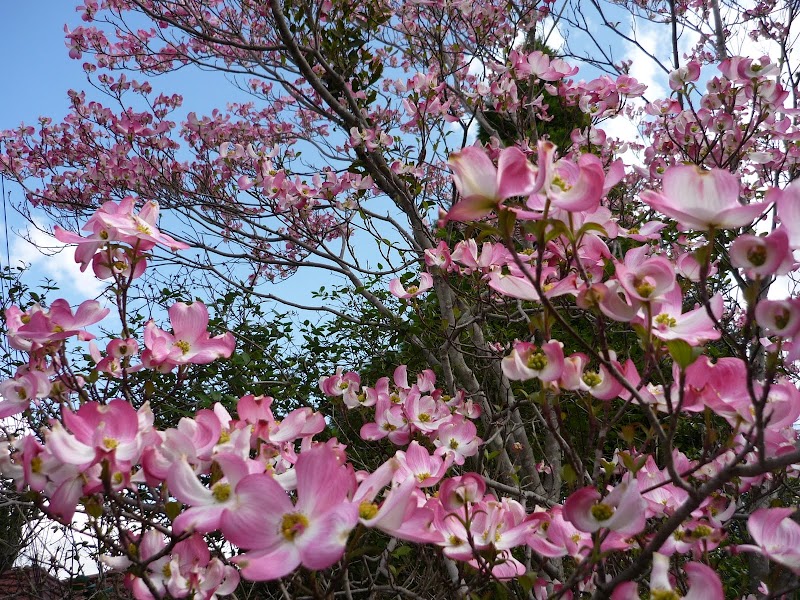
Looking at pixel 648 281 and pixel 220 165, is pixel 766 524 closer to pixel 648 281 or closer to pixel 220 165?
pixel 648 281

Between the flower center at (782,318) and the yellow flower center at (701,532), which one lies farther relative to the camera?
the yellow flower center at (701,532)

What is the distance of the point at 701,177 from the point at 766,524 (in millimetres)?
539

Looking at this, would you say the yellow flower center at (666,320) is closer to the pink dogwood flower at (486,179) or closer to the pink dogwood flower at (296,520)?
the pink dogwood flower at (486,179)

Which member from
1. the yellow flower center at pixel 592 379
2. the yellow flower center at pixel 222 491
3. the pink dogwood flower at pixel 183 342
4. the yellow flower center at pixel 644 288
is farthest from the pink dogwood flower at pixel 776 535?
the pink dogwood flower at pixel 183 342

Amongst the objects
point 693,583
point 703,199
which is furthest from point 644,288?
point 693,583

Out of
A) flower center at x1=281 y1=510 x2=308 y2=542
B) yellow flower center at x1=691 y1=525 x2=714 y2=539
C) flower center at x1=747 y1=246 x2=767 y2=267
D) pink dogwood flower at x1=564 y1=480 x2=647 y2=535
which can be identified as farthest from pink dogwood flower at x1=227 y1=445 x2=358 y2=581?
yellow flower center at x1=691 y1=525 x2=714 y2=539

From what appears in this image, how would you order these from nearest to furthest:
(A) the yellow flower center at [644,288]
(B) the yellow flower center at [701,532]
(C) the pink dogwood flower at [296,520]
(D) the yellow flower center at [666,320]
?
(C) the pink dogwood flower at [296,520], (A) the yellow flower center at [644,288], (D) the yellow flower center at [666,320], (B) the yellow flower center at [701,532]

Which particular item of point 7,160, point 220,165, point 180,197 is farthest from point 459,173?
point 7,160

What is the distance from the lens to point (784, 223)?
0.71 meters

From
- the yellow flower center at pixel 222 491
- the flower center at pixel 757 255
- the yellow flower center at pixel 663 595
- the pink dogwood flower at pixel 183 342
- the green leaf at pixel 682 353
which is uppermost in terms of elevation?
the pink dogwood flower at pixel 183 342

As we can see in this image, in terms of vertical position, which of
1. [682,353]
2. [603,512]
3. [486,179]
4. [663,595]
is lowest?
[663,595]

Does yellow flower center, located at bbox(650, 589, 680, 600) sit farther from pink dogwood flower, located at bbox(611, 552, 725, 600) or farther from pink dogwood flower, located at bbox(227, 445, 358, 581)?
pink dogwood flower, located at bbox(227, 445, 358, 581)

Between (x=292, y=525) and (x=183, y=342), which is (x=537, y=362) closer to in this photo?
(x=292, y=525)

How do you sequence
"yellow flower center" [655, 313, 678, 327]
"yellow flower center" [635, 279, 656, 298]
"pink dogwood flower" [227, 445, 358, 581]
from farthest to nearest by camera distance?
"yellow flower center" [655, 313, 678, 327] → "yellow flower center" [635, 279, 656, 298] → "pink dogwood flower" [227, 445, 358, 581]
